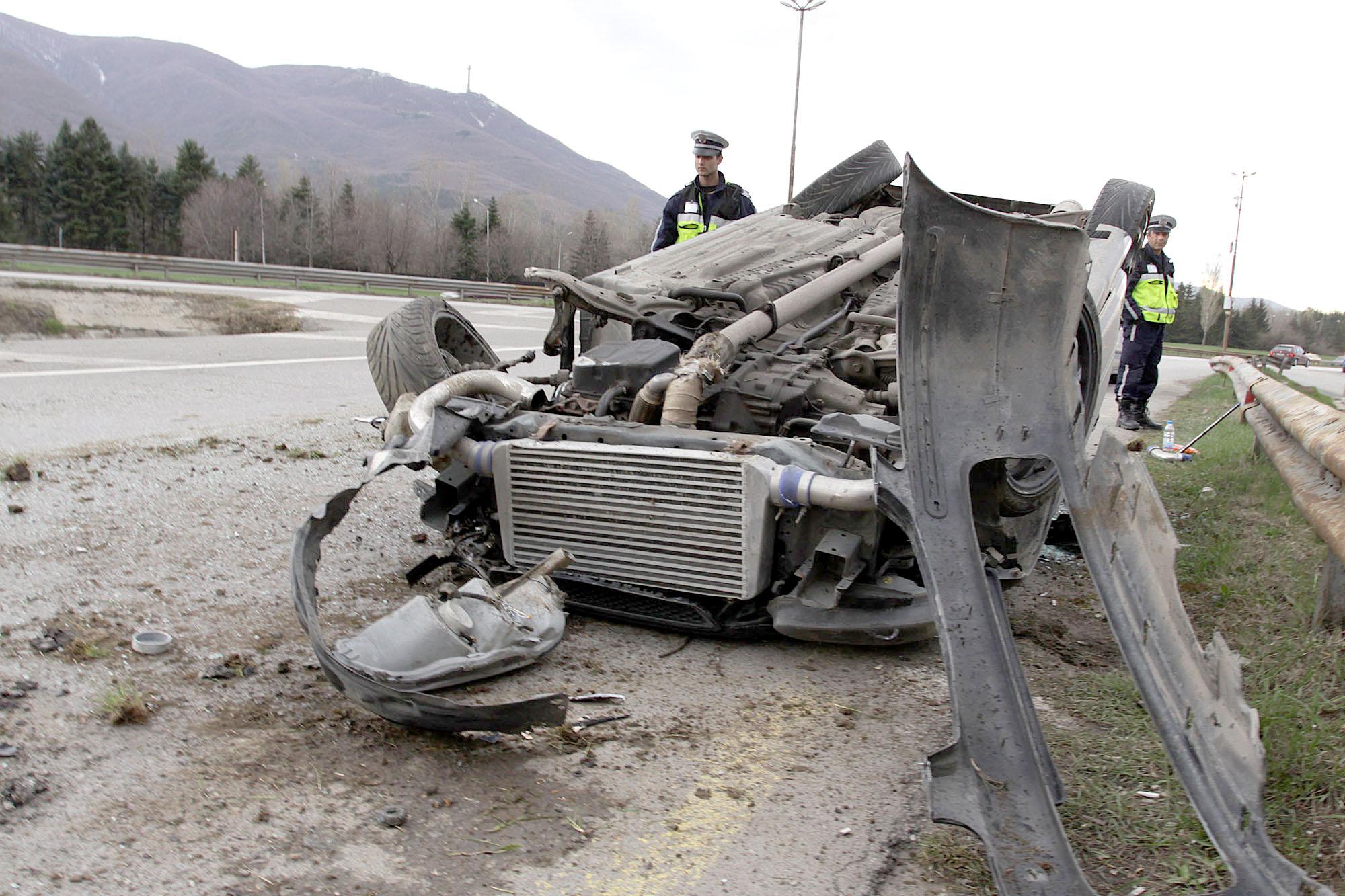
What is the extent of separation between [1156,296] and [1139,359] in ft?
2.10

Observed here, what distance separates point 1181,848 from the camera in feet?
7.67

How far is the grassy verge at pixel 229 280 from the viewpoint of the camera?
23.9 m

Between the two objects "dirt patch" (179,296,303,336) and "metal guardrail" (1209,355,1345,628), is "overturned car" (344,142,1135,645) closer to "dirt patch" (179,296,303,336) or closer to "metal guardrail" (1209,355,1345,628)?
"metal guardrail" (1209,355,1345,628)

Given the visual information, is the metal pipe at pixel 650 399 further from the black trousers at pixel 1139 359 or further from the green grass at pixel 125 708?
the black trousers at pixel 1139 359

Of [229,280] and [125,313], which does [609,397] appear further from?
[229,280]

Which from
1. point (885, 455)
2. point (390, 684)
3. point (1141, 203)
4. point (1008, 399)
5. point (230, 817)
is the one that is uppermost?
point (1141, 203)

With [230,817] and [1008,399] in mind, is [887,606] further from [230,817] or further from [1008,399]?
[230,817]

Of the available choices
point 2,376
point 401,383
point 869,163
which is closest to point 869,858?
point 401,383

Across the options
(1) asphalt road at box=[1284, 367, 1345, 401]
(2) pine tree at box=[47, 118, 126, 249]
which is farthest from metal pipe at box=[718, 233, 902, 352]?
(2) pine tree at box=[47, 118, 126, 249]

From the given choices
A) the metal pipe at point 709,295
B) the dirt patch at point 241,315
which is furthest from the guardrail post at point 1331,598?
the dirt patch at point 241,315

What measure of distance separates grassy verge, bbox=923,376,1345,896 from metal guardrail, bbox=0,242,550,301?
2644 centimetres

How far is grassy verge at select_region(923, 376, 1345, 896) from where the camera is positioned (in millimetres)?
2279

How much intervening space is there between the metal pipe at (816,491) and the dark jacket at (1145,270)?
7.51 meters

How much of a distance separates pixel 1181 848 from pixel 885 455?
1.45m
